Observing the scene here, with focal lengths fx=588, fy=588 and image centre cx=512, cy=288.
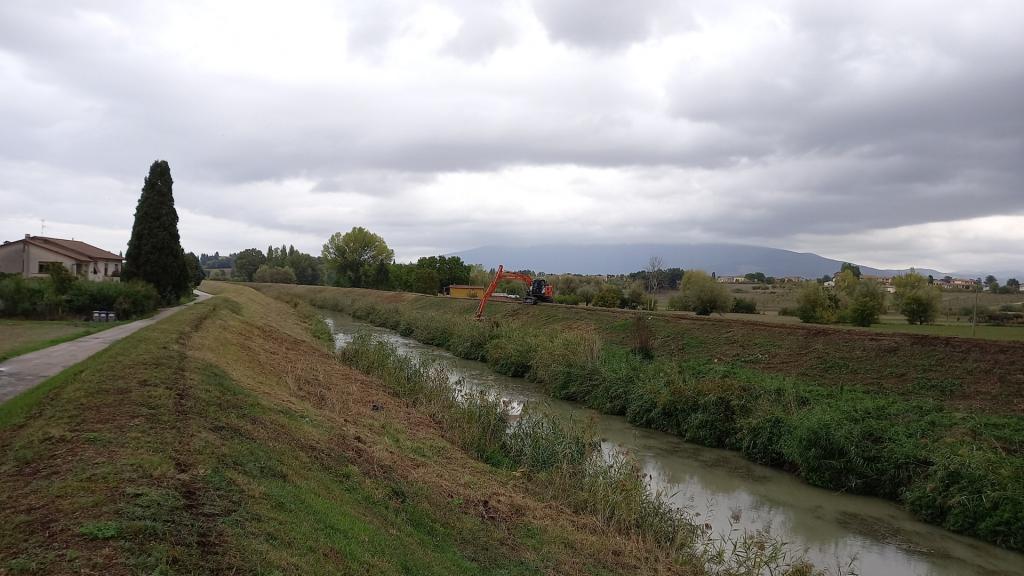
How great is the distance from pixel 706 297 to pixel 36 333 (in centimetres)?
3774

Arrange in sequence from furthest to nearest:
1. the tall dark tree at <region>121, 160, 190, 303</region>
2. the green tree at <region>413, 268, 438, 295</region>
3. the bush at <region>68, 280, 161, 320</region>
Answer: the green tree at <region>413, 268, 438, 295</region> < the tall dark tree at <region>121, 160, 190, 303</region> < the bush at <region>68, 280, 161, 320</region>

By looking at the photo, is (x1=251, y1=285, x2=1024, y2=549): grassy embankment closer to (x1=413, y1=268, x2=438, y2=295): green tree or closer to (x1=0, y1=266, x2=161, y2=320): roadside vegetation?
(x1=0, y1=266, x2=161, y2=320): roadside vegetation

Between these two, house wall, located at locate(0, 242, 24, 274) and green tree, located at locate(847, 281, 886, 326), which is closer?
green tree, located at locate(847, 281, 886, 326)

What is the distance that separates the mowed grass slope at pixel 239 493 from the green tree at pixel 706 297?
111 ft

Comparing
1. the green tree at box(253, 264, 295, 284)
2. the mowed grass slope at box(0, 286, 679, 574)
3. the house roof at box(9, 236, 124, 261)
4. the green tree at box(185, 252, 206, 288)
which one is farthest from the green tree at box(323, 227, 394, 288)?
the mowed grass slope at box(0, 286, 679, 574)

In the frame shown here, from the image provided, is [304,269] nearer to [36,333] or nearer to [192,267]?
[192,267]

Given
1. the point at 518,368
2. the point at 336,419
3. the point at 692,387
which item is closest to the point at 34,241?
the point at 518,368

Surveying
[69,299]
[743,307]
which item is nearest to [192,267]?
[69,299]

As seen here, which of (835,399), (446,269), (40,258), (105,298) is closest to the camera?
(835,399)

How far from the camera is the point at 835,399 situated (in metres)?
15.5

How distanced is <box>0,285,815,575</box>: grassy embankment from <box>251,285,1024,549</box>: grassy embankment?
5740 millimetres

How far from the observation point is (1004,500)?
9.89 metres

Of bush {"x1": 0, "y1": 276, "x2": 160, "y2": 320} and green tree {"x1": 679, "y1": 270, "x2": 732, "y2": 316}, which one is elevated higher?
green tree {"x1": 679, "y1": 270, "x2": 732, "y2": 316}

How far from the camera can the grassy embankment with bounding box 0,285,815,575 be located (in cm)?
493
